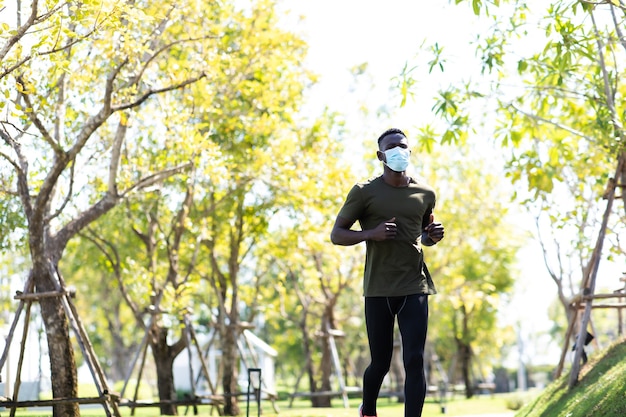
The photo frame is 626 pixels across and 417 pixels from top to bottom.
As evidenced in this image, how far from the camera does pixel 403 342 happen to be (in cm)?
679

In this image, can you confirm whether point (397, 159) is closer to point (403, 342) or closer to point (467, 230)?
point (403, 342)

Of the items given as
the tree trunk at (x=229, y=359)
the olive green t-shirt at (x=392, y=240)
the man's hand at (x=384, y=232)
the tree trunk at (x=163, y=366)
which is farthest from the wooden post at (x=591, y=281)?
the tree trunk at (x=163, y=366)

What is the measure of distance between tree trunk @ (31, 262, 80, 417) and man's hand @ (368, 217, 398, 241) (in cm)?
801

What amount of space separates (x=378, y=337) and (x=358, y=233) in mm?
796

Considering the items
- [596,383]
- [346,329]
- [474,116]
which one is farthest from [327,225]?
[346,329]

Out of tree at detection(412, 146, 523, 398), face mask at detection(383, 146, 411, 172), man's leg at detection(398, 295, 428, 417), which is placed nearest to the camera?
man's leg at detection(398, 295, 428, 417)

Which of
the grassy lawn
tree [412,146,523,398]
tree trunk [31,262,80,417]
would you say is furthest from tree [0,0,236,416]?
tree [412,146,523,398]

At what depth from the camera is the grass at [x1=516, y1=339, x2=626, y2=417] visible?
8.28 m

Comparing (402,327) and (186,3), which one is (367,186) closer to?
(402,327)

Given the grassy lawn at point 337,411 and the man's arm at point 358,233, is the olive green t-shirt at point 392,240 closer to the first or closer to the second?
the man's arm at point 358,233

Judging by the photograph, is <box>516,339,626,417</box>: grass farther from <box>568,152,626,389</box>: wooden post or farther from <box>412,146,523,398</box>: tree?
<box>412,146,523,398</box>: tree

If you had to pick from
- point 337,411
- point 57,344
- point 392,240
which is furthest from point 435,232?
point 337,411

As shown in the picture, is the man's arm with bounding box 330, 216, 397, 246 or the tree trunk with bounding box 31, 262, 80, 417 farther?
Result: the tree trunk with bounding box 31, 262, 80, 417

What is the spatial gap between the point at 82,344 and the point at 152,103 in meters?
6.91
